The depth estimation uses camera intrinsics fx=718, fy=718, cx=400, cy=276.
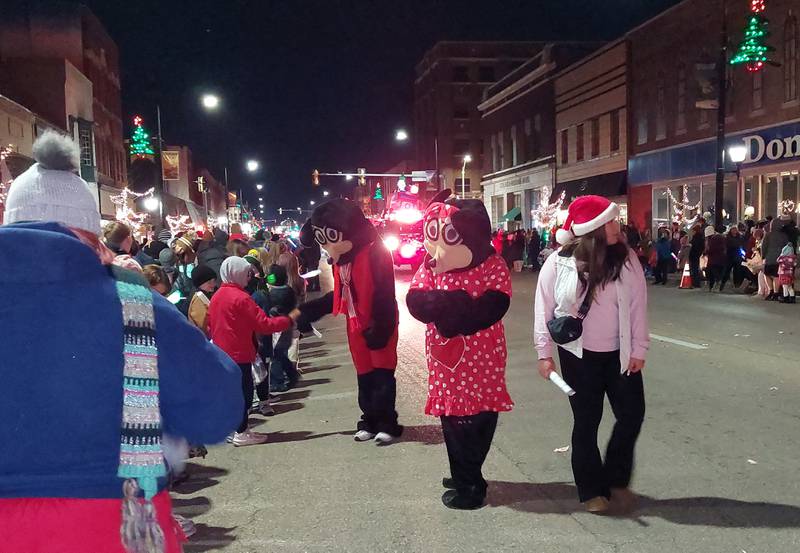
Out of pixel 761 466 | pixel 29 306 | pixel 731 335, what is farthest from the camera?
pixel 731 335

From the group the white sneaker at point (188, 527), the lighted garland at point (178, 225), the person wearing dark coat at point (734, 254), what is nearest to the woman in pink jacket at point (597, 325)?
the white sneaker at point (188, 527)

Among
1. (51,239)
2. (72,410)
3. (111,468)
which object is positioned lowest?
(111,468)

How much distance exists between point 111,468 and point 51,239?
0.61 m

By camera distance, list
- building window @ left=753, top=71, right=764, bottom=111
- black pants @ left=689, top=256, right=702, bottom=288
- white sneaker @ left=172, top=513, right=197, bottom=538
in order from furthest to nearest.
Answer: building window @ left=753, top=71, right=764, bottom=111, black pants @ left=689, top=256, right=702, bottom=288, white sneaker @ left=172, top=513, right=197, bottom=538

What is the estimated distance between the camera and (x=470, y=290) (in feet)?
14.8

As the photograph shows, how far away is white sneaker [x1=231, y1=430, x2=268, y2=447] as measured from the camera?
628 centimetres

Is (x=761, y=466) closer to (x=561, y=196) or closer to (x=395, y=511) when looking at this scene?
(x=395, y=511)

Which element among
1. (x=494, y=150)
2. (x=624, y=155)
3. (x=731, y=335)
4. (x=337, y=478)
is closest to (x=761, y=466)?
(x=337, y=478)

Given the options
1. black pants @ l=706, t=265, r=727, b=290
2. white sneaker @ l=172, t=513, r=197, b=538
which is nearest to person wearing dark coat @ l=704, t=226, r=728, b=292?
black pants @ l=706, t=265, r=727, b=290

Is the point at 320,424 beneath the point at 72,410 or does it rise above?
beneath

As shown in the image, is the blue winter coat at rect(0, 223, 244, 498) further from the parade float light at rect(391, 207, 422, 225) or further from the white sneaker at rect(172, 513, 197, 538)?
the parade float light at rect(391, 207, 422, 225)

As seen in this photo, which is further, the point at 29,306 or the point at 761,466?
the point at 761,466

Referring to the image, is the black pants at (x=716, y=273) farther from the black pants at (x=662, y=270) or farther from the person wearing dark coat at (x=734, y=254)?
the black pants at (x=662, y=270)

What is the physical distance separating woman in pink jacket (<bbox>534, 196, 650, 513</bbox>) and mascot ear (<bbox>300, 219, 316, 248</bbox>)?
2.70 m
